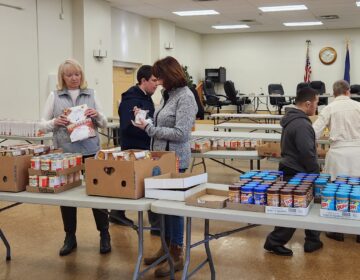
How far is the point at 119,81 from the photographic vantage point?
38.2 feet

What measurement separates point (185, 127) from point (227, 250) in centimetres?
124

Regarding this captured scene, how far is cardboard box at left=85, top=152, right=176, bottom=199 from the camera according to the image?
2393mm

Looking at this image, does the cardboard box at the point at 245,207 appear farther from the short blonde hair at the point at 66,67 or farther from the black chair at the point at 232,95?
the black chair at the point at 232,95

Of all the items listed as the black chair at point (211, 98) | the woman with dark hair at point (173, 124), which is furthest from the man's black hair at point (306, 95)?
the black chair at point (211, 98)

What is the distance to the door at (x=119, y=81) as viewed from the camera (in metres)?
11.4

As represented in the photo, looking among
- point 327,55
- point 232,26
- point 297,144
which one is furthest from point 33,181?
point 327,55

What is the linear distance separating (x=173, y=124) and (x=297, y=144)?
93cm

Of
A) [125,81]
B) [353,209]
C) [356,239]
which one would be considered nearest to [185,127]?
[353,209]

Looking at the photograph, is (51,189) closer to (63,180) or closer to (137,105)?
(63,180)

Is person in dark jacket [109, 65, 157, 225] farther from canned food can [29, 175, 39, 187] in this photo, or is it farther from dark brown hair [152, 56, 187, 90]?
canned food can [29, 175, 39, 187]

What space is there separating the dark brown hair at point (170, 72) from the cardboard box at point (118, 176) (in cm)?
56

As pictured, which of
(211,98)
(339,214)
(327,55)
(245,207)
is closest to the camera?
(339,214)

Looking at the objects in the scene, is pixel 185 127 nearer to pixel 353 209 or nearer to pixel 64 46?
pixel 353 209

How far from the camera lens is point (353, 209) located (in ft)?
6.63
